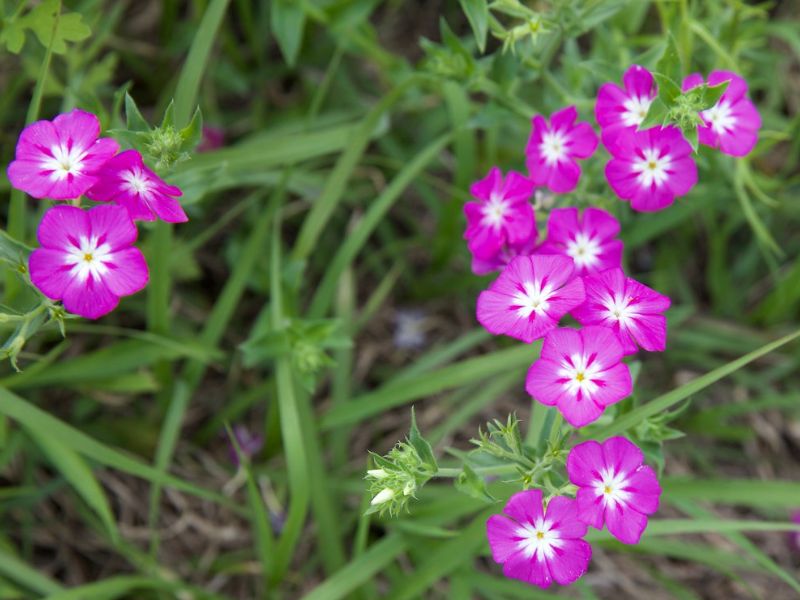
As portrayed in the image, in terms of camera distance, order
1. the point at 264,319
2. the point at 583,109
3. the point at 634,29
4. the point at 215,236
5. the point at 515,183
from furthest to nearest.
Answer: the point at 215,236
the point at 634,29
the point at 264,319
the point at 583,109
the point at 515,183

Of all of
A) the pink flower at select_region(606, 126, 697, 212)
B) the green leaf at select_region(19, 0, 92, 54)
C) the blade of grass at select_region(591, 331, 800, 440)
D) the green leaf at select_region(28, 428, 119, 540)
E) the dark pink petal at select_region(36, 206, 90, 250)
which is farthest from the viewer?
the green leaf at select_region(28, 428, 119, 540)

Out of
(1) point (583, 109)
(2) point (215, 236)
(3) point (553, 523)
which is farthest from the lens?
(2) point (215, 236)

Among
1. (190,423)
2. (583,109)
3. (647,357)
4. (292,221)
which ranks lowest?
(647,357)

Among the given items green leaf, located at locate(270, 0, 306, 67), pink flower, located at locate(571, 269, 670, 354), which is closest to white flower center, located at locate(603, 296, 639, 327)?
pink flower, located at locate(571, 269, 670, 354)

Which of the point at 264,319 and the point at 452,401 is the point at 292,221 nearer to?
the point at 264,319

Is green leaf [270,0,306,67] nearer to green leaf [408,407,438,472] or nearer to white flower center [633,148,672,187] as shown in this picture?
white flower center [633,148,672,187]

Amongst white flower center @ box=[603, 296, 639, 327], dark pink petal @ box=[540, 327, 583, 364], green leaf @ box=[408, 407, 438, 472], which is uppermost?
white flower center @ box=[603, 296, 639, 327]

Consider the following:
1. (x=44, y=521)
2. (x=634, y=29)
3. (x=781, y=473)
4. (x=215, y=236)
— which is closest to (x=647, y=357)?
(x=781, y=473)
